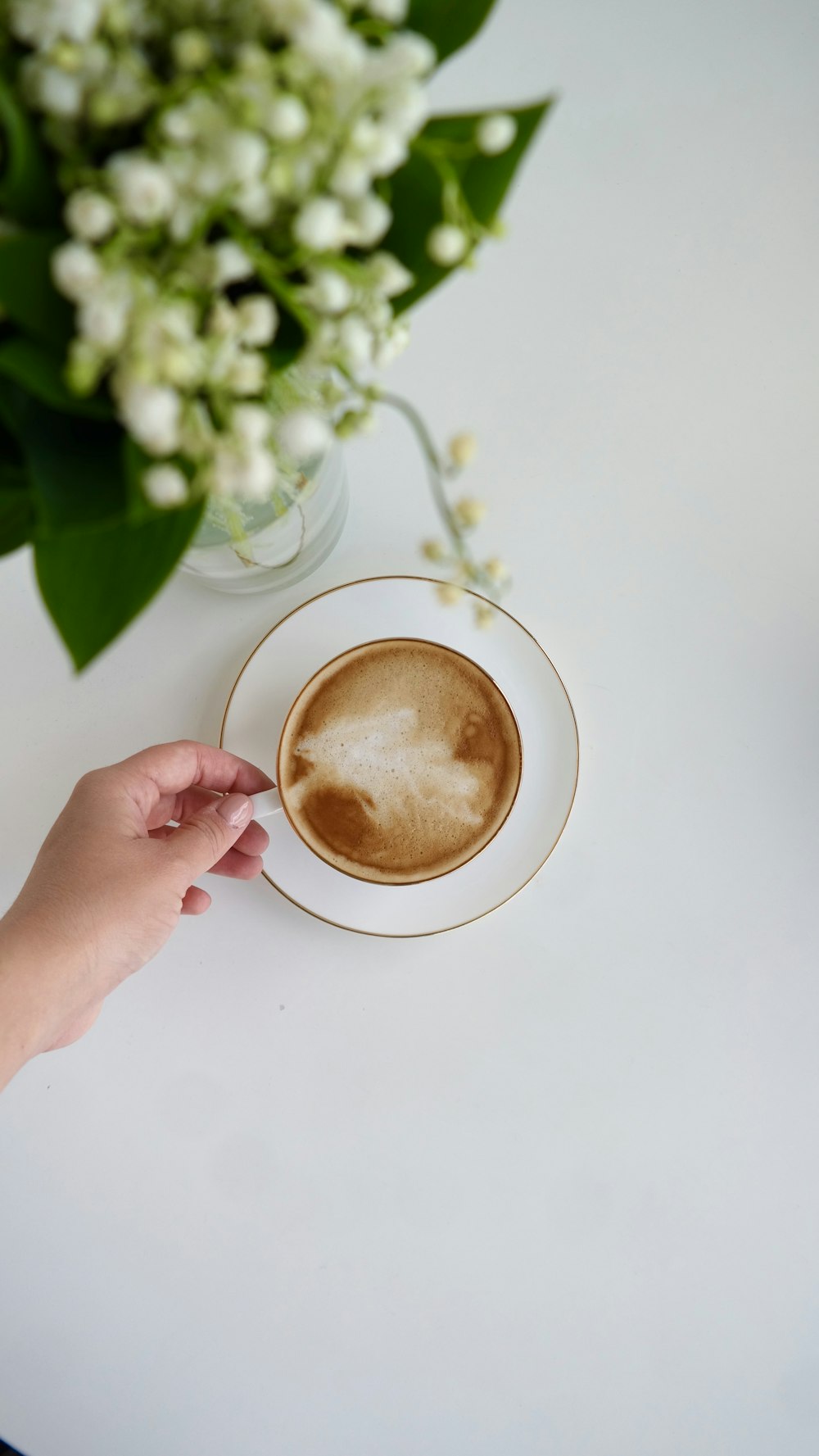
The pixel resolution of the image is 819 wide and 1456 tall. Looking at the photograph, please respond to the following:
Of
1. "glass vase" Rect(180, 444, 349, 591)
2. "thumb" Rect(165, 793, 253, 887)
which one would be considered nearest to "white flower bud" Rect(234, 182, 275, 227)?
"glass vase" Rect(180, 444, 349, 591)

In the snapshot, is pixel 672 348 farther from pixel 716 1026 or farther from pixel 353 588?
pixel 716 1026

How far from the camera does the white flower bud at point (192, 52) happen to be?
1.16 ft

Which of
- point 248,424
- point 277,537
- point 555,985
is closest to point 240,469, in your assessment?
point 248,424

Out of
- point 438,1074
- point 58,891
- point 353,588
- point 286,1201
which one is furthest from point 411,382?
point 286,1201

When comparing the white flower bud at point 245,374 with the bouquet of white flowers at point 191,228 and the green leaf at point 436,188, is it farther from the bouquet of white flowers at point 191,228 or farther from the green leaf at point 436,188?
the green leaf at point 436,188

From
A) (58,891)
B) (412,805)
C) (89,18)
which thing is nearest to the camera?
(89,18)

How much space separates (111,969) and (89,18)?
2.14 feet

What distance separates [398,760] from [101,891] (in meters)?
0.30

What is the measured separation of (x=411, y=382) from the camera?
98 centimetres

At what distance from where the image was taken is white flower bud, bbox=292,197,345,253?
14.0 inches

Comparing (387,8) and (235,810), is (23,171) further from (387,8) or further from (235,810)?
(235,810)

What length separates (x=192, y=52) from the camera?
0.35 m

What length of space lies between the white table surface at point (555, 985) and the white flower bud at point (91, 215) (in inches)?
24.6

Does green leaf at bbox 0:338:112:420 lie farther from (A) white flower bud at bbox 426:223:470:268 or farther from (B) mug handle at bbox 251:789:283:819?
(B) mug handle at bbox 251:789:283:819
